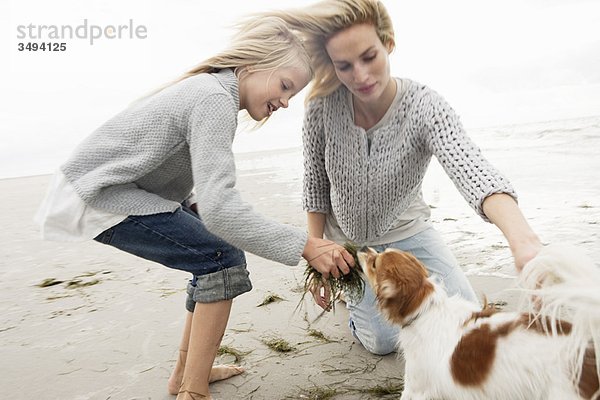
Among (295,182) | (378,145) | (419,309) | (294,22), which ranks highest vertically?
(294,22)

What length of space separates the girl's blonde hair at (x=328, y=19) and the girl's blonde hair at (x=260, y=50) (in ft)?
0.17

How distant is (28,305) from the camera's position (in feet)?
16.5

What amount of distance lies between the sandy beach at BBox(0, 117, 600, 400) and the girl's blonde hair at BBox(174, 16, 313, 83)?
69.0 inches

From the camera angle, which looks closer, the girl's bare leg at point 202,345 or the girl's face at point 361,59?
the girl's bare leg at point 202,345

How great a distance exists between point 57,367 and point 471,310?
8.98 ft

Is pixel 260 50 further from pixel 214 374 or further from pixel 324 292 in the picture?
pixel 214 374

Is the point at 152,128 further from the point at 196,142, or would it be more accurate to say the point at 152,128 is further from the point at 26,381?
the point at 26,381

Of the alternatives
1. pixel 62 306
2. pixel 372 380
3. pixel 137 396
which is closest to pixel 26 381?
pixel 137 396

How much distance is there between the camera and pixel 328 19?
2898 mm

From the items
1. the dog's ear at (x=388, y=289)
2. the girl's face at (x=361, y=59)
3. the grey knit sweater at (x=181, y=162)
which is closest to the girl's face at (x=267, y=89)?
the grey knit sweater at (x=181, y=162)

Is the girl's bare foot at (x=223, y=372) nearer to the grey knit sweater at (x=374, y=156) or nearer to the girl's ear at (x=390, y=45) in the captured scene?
the grey knit sweater at (x=374, y=156)

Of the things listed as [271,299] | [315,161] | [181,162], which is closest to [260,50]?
[181,162]

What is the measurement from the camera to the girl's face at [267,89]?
281 centimetres

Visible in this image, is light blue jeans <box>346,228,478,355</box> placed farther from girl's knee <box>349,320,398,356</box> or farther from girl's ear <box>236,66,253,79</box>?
girl's ear <box>236,66,253,79</box>
